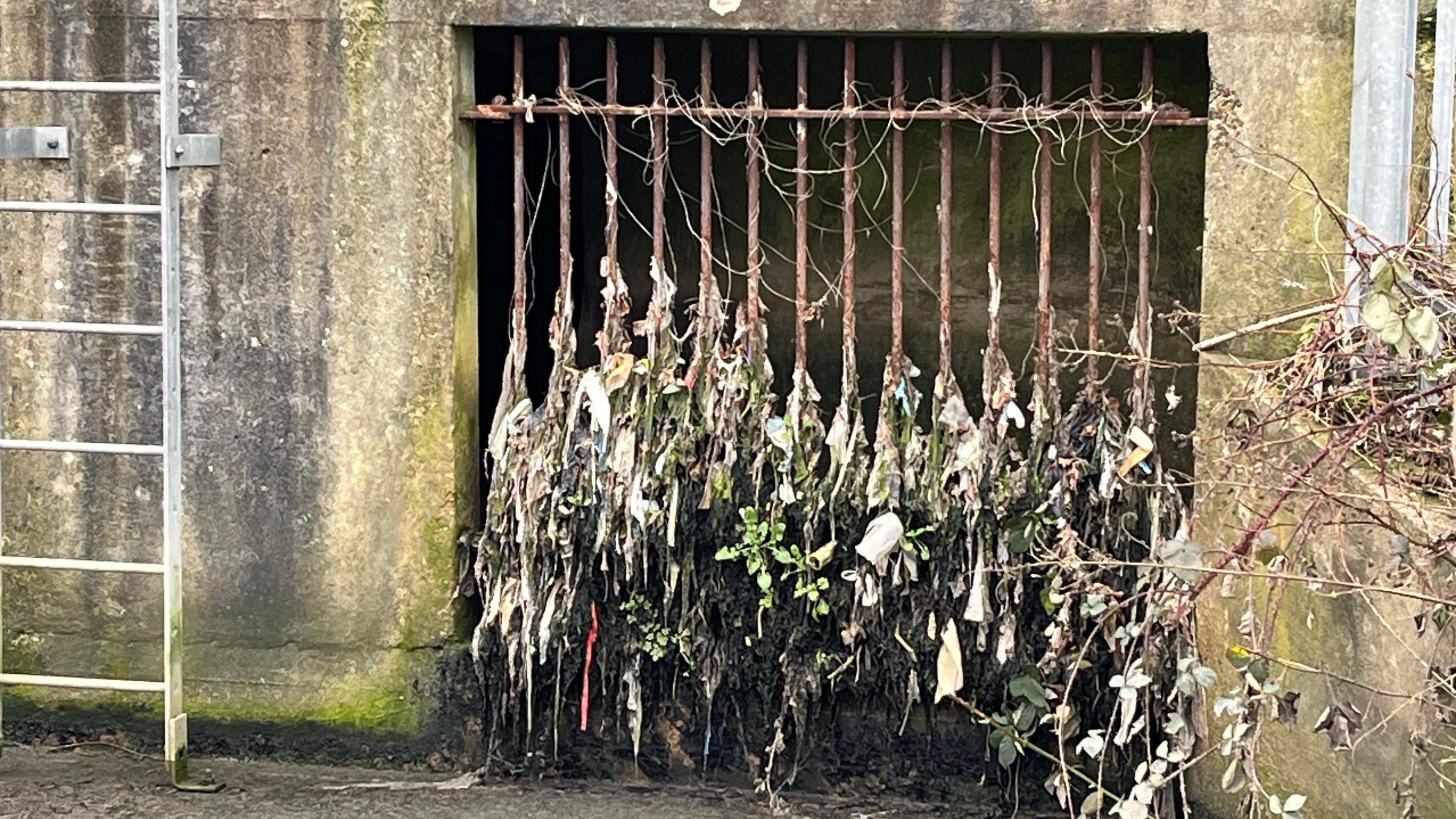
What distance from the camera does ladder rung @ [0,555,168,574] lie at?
15.7 ft

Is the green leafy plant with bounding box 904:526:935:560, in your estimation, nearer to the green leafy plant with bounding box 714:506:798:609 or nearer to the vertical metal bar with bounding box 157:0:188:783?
the green leafy plant with bounding box 714:506:798:609

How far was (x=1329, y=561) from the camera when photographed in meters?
3.86

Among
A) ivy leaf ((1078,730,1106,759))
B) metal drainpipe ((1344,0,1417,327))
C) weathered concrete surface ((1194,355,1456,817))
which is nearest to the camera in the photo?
weathered concrete surface ((1194,355,1456,817))

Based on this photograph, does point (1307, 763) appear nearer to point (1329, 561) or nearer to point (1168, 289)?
point (1329, 561)

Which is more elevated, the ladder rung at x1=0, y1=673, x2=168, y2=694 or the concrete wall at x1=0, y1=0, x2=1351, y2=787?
the concrete wall at x1=0, y1=0, x2=1351, y2=787

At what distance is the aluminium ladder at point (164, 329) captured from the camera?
15.4 feet

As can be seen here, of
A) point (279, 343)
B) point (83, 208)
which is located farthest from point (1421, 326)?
point (83, 208)

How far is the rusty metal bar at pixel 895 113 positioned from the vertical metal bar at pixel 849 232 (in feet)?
0.18

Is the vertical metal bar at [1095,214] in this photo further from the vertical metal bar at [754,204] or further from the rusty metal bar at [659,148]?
the rusty metal bar at [659,148]

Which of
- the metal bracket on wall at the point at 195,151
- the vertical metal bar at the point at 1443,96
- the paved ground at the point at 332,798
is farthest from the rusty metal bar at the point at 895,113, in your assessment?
the paved ground at the point at 332,798

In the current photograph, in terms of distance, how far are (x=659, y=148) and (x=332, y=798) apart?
6.70ft

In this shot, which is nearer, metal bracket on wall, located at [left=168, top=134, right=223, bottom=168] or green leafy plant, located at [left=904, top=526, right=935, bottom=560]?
metal bracket on wall, located at [left=168, top=134, right=223, bottom=168]

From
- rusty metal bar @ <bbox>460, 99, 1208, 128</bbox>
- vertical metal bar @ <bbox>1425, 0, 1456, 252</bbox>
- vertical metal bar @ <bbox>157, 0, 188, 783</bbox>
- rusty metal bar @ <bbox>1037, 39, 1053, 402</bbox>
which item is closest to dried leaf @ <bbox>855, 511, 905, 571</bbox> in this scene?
rusty metal bar @ <bbox>1037, 39, 1053, 402</bbox>

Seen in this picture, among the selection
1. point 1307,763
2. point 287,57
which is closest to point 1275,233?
point 1307,763
